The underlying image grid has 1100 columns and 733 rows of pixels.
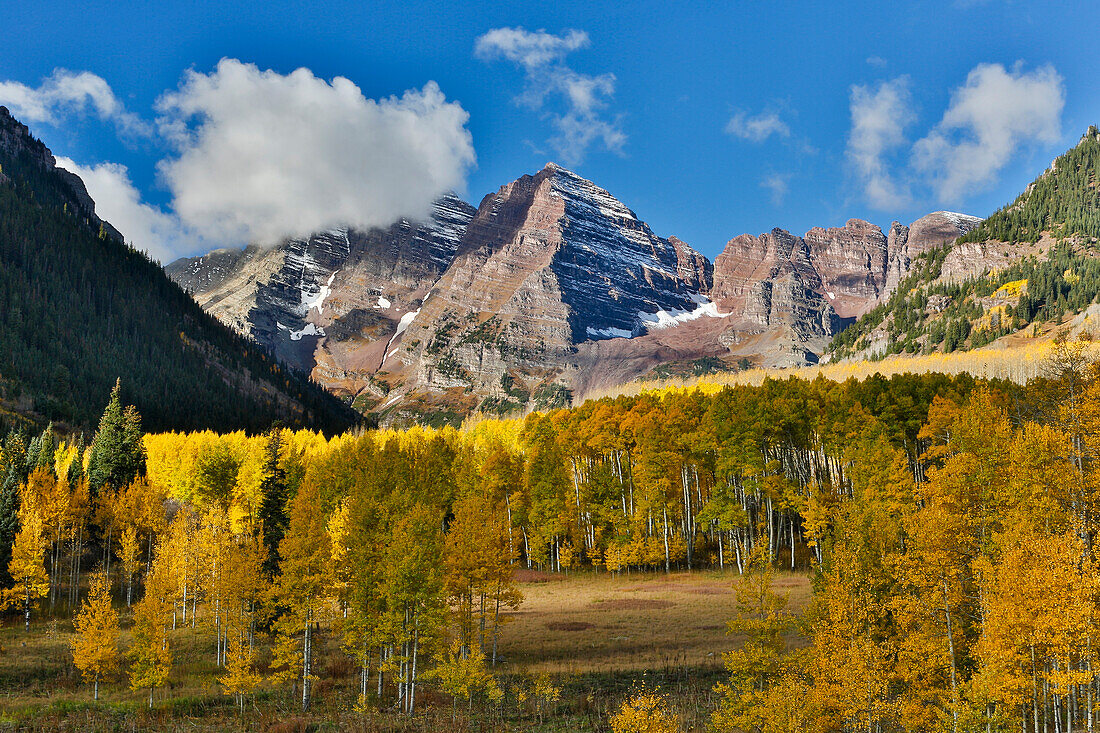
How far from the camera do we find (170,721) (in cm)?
3694

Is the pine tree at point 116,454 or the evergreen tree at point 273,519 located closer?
the evergreen tree at point 273,519

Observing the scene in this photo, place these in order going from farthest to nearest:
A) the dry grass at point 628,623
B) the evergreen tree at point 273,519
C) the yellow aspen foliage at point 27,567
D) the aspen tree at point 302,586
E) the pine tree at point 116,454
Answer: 1. the pine tree at point 116,454
2. the yellow aspen foliage at point 27,567
3. the evergreen tree at point 273,519
4. the dry grass at point 628,623
5. the aspen tree at point 302,586

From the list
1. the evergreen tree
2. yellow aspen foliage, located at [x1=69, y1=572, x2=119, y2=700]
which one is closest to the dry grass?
the evergreen tree

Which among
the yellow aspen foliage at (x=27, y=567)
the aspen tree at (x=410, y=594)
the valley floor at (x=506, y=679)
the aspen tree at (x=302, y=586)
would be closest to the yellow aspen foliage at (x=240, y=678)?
the valley floor at (x=506, y=679)

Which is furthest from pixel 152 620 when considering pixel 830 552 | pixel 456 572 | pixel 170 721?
pixel 830 552

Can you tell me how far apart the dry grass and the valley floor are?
147 millimetres

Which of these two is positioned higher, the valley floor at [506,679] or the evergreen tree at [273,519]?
the evergreen tree at [273,519]

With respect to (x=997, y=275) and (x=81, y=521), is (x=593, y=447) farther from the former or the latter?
(x=997, y=275)

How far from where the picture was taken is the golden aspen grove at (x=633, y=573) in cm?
2989

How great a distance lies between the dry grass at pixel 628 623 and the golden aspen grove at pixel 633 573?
95cm

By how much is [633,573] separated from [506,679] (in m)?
35.6

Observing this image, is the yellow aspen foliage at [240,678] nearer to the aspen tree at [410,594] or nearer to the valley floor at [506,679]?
the valley floor at [506,679]

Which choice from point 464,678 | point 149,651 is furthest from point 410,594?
point 149,651

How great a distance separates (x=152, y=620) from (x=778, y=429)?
58.8 metres
